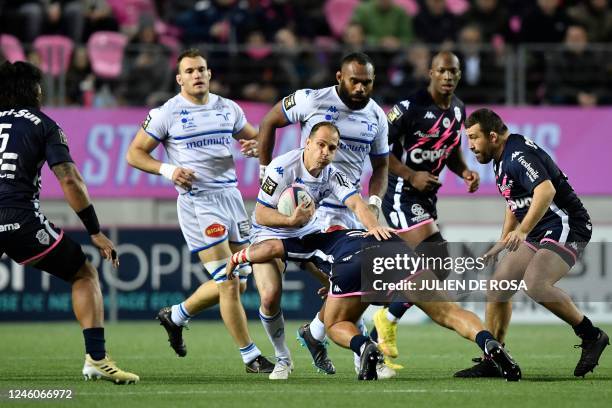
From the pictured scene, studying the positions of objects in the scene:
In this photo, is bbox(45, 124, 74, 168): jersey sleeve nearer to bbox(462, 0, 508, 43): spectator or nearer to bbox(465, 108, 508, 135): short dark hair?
bbox(465, 108, 508, 135): short dark hair

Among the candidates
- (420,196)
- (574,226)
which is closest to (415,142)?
(420,196)

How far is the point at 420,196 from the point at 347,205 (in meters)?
2.12

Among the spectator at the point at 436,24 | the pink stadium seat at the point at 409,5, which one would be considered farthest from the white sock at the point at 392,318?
the pink stadium seat at the point at 409,5

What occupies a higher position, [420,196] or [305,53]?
[305,53]

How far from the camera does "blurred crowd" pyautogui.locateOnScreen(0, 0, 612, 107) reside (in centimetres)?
1769

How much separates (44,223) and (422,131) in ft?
12.6

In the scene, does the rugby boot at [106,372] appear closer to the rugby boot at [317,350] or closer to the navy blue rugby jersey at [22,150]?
the navy blue rugby jersey at [22,150]

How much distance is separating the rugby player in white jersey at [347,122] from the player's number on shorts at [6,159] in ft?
7.64

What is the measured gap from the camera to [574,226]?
385 inches

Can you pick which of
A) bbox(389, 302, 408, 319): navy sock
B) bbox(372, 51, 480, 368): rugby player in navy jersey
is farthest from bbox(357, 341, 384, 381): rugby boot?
bbox(372, 51, 480, 368): rugby player in navy jersey

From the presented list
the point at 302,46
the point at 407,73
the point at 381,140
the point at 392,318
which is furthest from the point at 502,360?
the point at 302,46

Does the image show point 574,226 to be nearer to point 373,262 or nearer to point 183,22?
point 373,262

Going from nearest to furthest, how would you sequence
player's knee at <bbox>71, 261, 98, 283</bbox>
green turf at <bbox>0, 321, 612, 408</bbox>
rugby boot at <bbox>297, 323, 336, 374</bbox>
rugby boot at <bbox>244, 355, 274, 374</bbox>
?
green turf at <bbox>0, 321, 612, 408</bbox>
player's knee at <bbox>71, 261, 98, 283</bbox>
rugby boot at <bbox>297, 323, 336, 374</bbox>
rugby boot at <bbox>244, 355, 274, 374</bbox>

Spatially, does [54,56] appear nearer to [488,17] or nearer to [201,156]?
[488,17]
